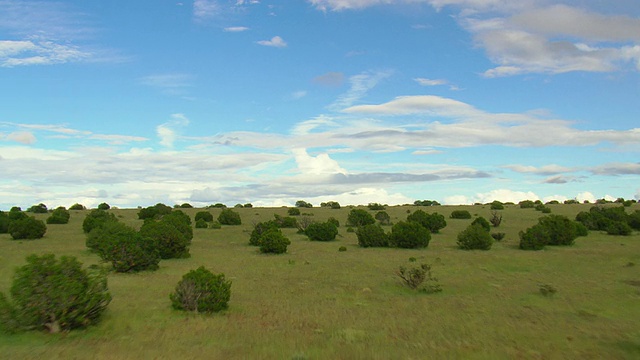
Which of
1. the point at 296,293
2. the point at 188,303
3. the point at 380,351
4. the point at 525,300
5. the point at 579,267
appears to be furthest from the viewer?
the point at 579,267

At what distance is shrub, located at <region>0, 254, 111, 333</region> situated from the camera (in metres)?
11.7

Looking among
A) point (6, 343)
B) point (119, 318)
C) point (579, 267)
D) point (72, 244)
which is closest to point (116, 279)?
point (119, 318)

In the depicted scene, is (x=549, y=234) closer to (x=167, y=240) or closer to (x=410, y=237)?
(x=410, y=237)

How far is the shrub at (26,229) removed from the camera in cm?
3509

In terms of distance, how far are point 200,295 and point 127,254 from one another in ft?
29.1

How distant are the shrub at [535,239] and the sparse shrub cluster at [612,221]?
30.6 feet

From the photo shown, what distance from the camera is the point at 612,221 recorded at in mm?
38969

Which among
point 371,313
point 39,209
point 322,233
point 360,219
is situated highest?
point 39,209

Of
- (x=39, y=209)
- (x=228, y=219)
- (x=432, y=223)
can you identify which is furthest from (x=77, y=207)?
(x=432, y=223)

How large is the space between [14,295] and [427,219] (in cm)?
3428

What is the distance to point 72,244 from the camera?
33.0 m

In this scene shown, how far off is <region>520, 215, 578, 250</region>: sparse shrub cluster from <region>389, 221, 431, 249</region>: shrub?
19.8 feet

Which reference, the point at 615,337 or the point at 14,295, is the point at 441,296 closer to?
the point at 615,337

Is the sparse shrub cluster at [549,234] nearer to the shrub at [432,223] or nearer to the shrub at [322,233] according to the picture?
the shrub at [432,223]
